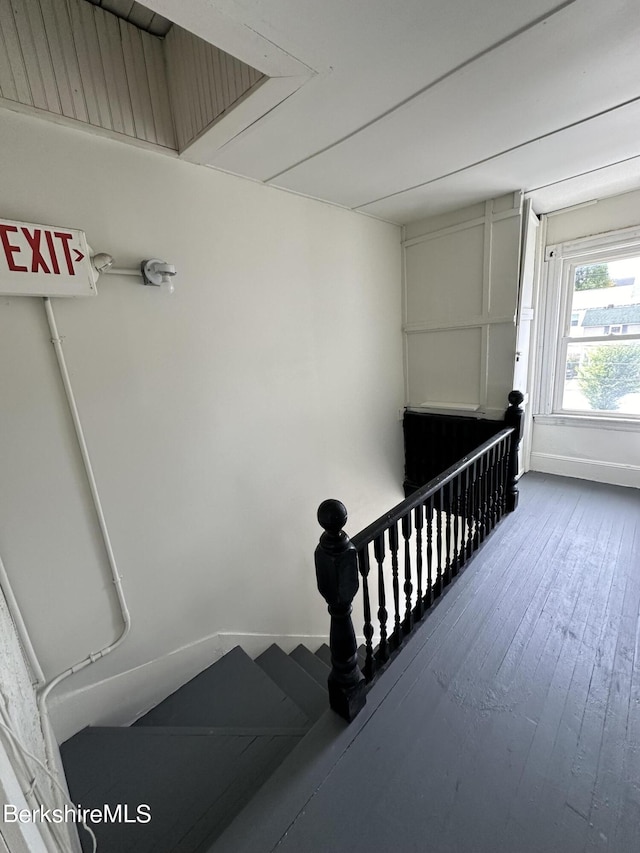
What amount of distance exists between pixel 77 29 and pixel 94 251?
786 millimetres

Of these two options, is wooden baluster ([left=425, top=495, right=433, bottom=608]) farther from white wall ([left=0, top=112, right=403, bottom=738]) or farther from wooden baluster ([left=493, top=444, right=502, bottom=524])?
white wall ([left=0, top=112, right=403, bottom=738])

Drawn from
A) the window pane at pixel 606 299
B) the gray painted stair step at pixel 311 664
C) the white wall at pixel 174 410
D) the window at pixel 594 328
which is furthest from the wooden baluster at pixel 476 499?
the window pane at pixel 606 299

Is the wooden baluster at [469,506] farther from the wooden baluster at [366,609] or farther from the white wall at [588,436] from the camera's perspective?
the white wall at [588,436]

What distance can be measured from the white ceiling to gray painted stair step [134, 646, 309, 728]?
2.63 meters

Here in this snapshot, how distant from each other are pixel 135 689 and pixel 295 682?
854 mm

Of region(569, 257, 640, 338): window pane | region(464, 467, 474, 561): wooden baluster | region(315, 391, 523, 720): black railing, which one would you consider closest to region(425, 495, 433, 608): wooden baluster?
region(315, 391, 523, 720): black railing

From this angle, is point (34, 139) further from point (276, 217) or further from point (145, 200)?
point (276, 217)

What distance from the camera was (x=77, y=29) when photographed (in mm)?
1366

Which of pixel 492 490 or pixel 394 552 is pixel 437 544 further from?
pixel 492 490

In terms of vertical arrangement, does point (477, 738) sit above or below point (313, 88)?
below

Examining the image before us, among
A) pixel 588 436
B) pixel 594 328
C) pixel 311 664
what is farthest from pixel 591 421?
pixel 311 664

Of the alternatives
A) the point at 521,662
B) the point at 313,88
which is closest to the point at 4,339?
the point at 313,88

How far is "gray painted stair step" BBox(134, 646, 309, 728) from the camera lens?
172 cm

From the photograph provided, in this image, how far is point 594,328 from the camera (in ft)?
9.71
